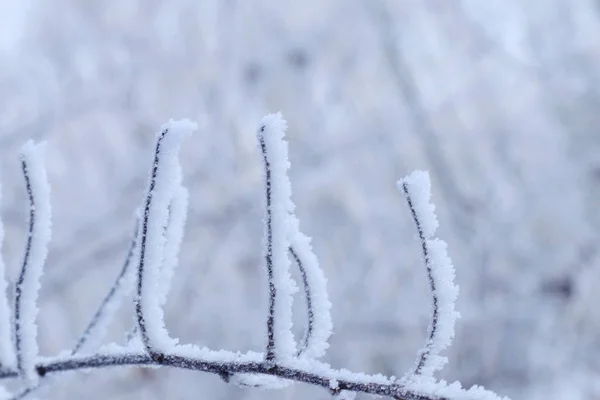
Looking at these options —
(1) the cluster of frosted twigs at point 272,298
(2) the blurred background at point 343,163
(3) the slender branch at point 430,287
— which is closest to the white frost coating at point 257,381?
(1) the cluster of frosted twigs at point 272,298

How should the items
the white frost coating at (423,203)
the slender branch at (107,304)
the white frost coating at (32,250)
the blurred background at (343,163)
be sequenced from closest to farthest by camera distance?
the white frost coating at (423,203), the white frost coating at (32,250), the slender branch at (107,304), the blurred background at (343,163)

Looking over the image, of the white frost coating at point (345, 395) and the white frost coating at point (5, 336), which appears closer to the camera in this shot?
the white frost coating at point (345, 395)

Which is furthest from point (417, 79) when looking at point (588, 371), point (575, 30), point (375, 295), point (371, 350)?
point (588, 371)

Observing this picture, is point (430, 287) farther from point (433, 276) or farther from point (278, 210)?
point (278, 210)

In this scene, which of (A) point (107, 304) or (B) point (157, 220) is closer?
(B) point (157, 220)

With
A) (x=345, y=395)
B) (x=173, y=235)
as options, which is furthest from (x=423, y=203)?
(x=173, y=235)

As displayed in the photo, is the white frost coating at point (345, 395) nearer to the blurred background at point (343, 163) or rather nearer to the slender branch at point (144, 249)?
the slender branch at point (144, 249)

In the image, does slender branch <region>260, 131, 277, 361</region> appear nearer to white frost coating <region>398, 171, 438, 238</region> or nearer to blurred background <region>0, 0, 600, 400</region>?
white frost coating <region>398, 171, 438, 238</region>
